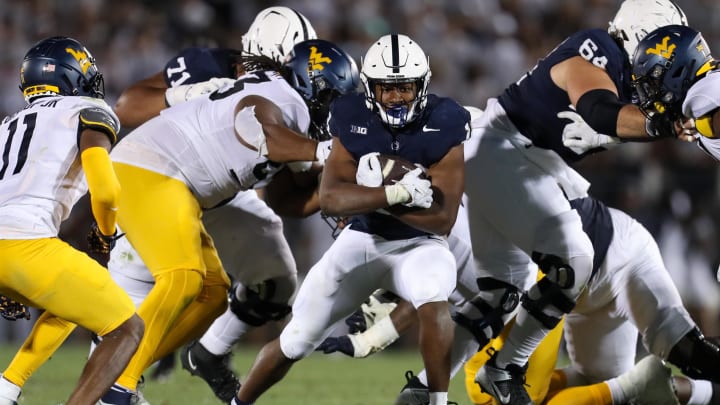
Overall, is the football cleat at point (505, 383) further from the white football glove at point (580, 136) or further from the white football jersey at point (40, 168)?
the white football jersey at point (40, 168)

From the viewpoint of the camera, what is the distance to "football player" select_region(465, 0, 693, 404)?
4.96 m

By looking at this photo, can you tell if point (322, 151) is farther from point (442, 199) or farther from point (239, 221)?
point (239, 221)

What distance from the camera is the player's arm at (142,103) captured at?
19.6ft

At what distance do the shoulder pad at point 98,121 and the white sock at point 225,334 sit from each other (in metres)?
1.78

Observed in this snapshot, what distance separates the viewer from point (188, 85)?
5766 millimetres

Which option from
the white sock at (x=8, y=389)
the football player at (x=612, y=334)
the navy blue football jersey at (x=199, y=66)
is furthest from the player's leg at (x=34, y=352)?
the navy blue football jersey at (x=199, y=66)

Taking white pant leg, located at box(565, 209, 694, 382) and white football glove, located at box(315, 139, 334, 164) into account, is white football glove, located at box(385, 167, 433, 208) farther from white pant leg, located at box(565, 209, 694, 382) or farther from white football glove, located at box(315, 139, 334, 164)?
white pant leg, located at box(565, 209, 694, 382)

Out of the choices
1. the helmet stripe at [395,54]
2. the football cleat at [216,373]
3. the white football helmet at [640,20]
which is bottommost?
the football cleat at [216,373]

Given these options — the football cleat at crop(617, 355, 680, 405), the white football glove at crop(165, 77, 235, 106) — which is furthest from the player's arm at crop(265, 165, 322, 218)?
the football cleat at crop(617, 355, 680, 405)

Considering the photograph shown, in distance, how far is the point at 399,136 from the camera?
4832mm

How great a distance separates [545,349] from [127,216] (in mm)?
2001

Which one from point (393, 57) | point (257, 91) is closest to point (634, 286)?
point (393, 57)

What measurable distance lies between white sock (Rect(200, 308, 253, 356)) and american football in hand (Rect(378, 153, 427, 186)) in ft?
5.45

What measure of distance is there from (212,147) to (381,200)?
1041 millimetres
